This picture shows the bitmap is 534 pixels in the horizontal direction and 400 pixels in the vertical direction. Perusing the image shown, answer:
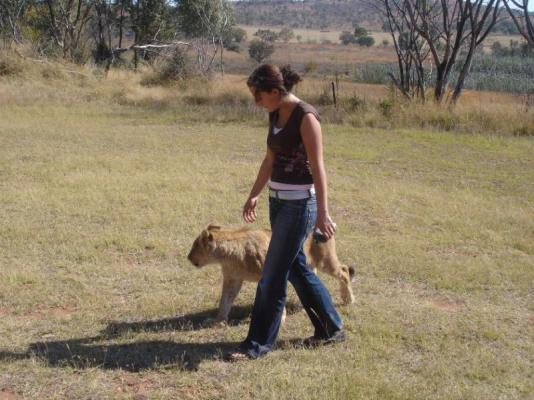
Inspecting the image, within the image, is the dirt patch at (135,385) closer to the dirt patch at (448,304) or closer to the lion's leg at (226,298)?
the lion's leg at (226,298)

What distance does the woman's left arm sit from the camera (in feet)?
12.1


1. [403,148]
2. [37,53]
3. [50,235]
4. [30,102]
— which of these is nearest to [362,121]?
[403,148]

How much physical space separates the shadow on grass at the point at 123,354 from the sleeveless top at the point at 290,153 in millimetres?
1329

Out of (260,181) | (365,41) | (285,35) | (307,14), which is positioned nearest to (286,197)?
(260,181)

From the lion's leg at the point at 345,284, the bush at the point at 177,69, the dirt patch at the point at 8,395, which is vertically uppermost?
the bush at the point at 177,69

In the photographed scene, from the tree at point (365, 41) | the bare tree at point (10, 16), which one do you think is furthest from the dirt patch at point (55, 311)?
the tree at point (365, 41)

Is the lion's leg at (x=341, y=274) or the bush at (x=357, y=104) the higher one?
the bush at (x=357, y=104)

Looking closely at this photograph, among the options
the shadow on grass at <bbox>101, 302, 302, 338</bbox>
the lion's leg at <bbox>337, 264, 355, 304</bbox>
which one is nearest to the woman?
the shadow on grass at <bbox>101, 302, 302, 338</bbox>

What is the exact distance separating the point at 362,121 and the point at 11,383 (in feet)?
43.8

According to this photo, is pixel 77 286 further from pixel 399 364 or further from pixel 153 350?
pixel 399 364

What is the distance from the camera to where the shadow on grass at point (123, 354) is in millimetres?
4102

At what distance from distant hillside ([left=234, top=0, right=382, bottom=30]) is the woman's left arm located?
103358 millimetres

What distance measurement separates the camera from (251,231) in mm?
4867

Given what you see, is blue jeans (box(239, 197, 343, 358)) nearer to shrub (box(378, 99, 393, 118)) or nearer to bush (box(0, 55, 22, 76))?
shrub (box(378, 99, 393, 118))
